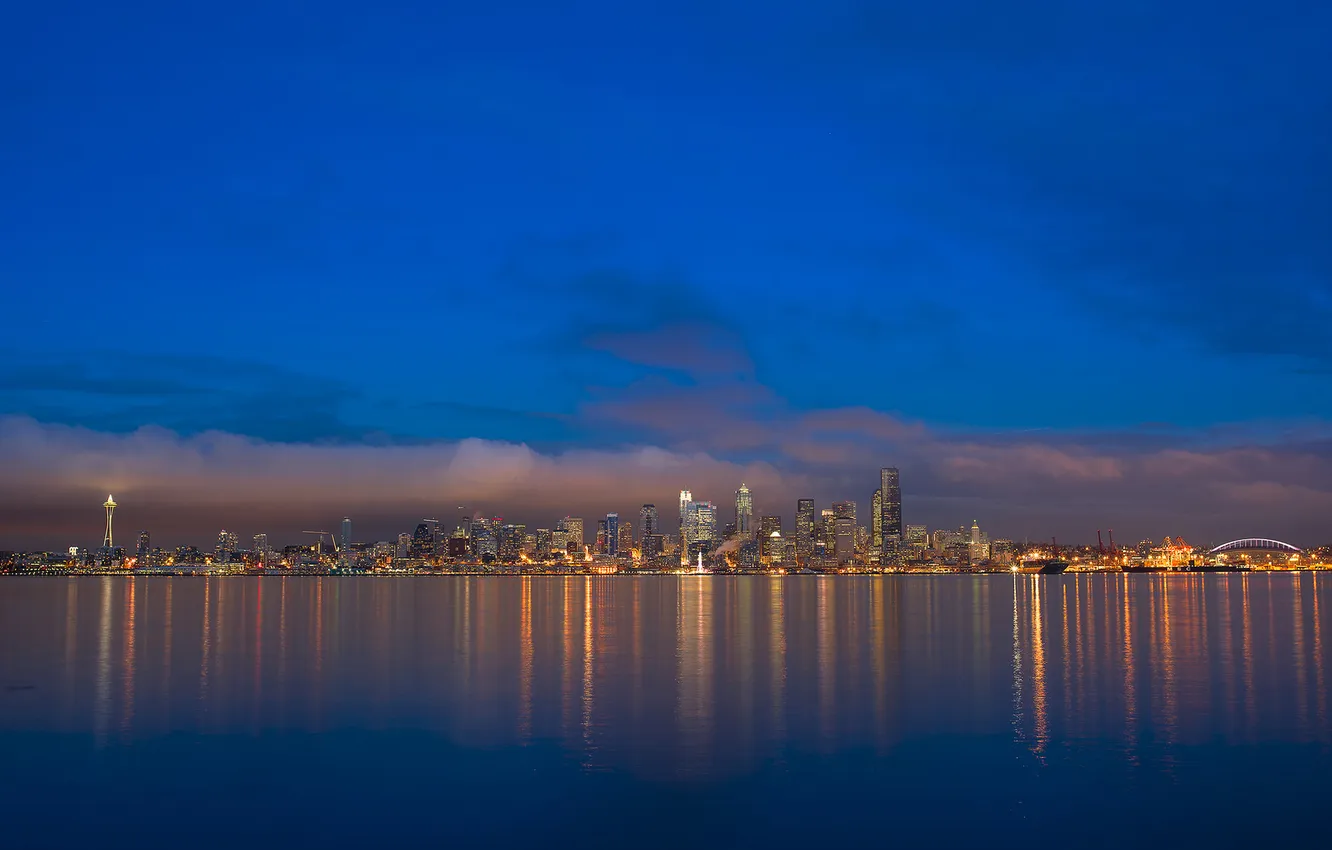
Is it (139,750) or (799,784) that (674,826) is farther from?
(139,750)

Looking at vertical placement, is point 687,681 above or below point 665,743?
below

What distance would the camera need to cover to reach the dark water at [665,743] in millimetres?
21656

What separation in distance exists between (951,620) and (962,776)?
58.3 m

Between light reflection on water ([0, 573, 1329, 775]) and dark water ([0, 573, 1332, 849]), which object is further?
light reflection on water ([0, 573, 1329, 775])

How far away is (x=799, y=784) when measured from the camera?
24.7m

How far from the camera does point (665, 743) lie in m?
29.0

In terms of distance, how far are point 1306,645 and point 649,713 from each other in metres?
44.2

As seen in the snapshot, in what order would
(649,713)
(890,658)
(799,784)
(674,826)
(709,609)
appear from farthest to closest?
(709,609) < (890,658) < (649,713) < (799,784) < (674,826)

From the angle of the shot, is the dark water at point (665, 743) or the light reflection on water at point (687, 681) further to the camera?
the light reflection on water at point (687, 681)

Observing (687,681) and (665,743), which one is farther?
(687,681)

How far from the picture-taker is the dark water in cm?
2166

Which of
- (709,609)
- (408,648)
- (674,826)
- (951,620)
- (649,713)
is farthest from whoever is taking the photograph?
(709,609)

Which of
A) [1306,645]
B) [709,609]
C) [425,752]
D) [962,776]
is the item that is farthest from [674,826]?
[709,609]

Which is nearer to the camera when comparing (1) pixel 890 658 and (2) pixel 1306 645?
(1) pixel 890 658
